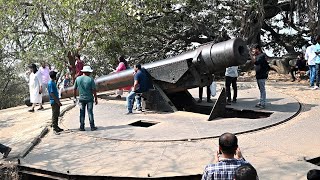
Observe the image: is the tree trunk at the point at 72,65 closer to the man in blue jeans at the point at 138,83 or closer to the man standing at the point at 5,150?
the man in blue jeans at the point at 138,83

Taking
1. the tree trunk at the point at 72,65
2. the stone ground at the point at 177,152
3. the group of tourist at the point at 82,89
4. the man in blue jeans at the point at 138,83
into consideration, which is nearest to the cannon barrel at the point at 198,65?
the man in blue jeans at the point at 138,83

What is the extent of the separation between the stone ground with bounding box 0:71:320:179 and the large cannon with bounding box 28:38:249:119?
1876 millimetres

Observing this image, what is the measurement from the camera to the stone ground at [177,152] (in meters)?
5.96

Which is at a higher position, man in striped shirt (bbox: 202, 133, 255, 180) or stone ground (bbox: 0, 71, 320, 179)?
man in striped shirt (bbox: 202, 133, 255, 180)

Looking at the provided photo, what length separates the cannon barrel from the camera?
913cm

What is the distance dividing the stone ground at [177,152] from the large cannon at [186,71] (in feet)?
6.16

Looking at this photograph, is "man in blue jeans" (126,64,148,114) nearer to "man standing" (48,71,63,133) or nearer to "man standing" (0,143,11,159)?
"man standing" (48,71,63,133)

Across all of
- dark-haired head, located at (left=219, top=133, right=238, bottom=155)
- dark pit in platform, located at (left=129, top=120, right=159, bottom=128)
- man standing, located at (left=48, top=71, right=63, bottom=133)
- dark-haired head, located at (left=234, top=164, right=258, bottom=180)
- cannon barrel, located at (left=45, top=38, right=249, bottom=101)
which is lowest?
dark pit in platform, located at (left=129, top=120, right=159, bottom=128)

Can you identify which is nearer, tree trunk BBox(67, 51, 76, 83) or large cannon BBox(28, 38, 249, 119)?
large cannon BBox(28, 38, 249, 119)

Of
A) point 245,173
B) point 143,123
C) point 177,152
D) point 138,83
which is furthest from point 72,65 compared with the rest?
point 245,173

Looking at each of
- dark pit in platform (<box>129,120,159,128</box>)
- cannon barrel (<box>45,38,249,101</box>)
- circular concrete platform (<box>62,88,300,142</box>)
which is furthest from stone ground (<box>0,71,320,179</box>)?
cannon barrel (<box>45,38,249,101</box>)

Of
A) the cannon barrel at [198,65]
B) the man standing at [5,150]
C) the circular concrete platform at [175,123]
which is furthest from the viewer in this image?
the cannon barrel at [198,65]

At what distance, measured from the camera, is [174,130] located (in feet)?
27.3

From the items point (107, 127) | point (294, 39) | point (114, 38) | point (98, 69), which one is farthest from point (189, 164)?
point (294, 39)
